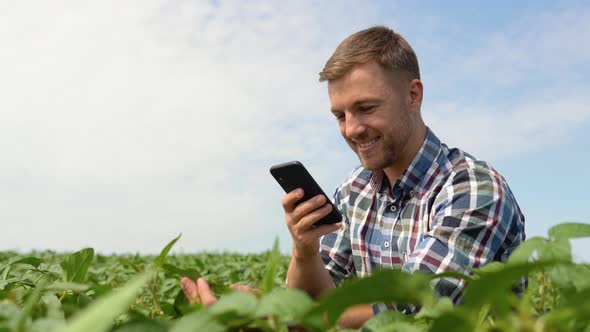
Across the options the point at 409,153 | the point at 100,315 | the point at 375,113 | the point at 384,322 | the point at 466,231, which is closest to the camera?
the point at 100,315

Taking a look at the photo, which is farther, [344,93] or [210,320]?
[344,93]

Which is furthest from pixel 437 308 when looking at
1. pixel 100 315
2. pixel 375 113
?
pixel 375 113

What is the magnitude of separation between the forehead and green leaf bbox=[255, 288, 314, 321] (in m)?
2.48

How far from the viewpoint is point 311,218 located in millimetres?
2650

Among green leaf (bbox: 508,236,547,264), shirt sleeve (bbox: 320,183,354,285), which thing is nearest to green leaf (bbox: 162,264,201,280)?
green leaf (bbox: 508,236,547,264)

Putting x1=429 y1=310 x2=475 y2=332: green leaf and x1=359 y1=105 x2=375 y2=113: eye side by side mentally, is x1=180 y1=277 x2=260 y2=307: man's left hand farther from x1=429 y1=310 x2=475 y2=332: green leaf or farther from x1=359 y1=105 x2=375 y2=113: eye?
x1=359 y1=105 x2=375 y2=113: eye

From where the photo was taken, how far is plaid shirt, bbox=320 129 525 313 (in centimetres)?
246

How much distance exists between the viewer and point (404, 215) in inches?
122

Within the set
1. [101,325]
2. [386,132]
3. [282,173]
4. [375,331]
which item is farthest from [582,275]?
[386,132]

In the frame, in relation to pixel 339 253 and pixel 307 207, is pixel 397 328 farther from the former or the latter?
pixel 339 253

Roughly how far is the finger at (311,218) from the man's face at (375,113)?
0.60 metres

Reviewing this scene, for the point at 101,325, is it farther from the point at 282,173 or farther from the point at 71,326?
the point at 282,173

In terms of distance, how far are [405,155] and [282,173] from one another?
0.84 meters

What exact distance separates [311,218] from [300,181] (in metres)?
0.18
